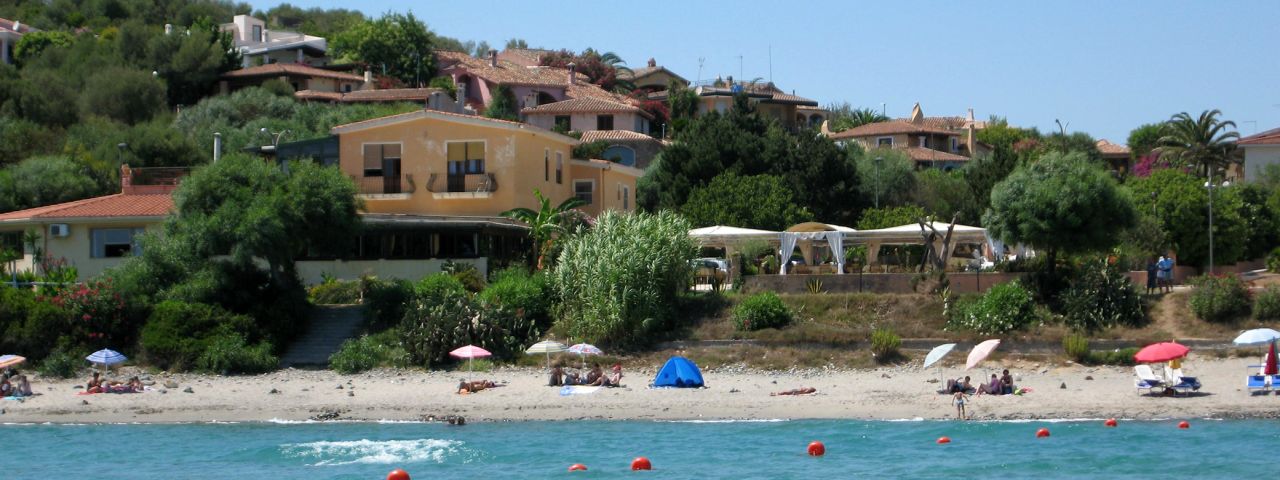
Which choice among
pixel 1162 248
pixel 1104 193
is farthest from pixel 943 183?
pixel 1104 193

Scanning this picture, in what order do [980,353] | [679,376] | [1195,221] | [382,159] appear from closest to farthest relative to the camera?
[980,353]
[679,376]
[382,159]
[1195,221]

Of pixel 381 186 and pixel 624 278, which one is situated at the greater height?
pixel 381 186

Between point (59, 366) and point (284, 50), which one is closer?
point (59, 366)

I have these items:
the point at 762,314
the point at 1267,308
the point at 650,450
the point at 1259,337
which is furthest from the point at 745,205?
the point at 650,450

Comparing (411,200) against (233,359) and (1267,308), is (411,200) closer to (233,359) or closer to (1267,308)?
(233,359)

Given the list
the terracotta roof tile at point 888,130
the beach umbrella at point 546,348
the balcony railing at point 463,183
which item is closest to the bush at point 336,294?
the balcony railing at point 463,183

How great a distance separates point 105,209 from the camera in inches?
1743

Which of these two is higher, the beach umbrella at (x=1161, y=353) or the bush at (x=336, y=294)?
the bush at (x=336, y=294)

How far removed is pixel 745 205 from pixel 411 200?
14453 millimetres

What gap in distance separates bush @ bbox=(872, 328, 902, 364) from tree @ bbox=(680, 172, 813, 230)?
19145mm

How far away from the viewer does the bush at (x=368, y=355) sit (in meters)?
37.0

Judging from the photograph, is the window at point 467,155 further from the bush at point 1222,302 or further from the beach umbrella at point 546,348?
the bush at point 1222,302

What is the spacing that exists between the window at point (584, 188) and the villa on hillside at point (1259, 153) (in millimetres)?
33108

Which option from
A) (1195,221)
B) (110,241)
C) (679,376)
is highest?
(1195,221)
